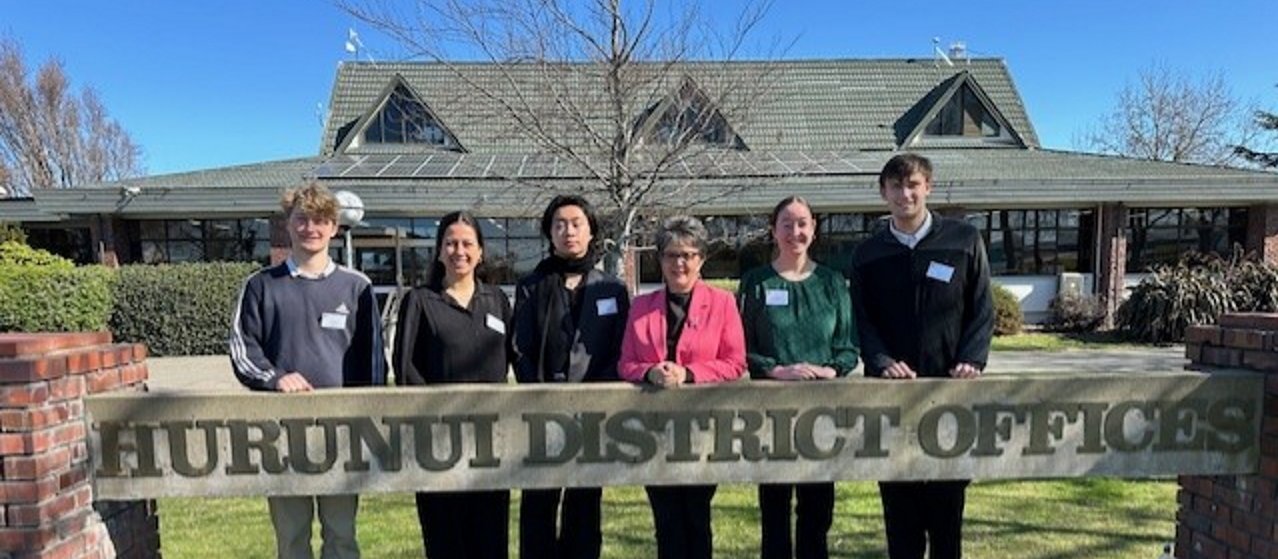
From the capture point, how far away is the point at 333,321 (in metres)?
2.98

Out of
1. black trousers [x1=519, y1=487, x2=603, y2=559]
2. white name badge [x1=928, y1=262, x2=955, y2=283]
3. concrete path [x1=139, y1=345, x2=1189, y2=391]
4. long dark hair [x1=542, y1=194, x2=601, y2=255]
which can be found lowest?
concrete path [x1=139, y1=345, x2=1189, y2=391]

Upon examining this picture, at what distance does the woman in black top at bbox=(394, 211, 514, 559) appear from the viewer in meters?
3.05

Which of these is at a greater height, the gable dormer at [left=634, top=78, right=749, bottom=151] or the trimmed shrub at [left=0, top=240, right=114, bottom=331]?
the gable dormer at [left=634, top=78, right=749, bottom=151]

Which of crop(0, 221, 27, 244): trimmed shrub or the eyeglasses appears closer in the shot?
the eyeglasses

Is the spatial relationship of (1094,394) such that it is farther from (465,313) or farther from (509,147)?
(509,147)

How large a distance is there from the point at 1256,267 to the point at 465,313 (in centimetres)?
1543

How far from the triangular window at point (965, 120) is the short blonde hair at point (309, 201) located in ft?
60.7

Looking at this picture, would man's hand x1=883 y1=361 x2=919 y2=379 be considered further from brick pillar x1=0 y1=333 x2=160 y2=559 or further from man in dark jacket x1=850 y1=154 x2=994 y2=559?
brick pillar x1=0 y1=333 x2=160 y2=559

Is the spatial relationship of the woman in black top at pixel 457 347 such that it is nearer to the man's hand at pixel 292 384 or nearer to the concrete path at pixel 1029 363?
the man's hand at pixel 292 384

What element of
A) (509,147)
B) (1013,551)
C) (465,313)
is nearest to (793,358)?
(465,313)

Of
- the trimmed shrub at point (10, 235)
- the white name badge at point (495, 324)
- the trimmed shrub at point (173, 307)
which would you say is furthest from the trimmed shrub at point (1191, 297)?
the trimmed shrub at point (10, 235)

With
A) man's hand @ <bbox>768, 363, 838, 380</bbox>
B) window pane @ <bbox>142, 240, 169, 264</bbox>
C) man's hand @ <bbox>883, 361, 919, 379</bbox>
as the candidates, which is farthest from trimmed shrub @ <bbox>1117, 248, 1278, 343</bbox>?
window pane @ <bbox>142, 240, 169, 264</bbox>

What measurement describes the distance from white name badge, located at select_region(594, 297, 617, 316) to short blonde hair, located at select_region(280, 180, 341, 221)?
46.1 inches

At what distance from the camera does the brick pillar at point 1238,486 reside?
9.33ft
